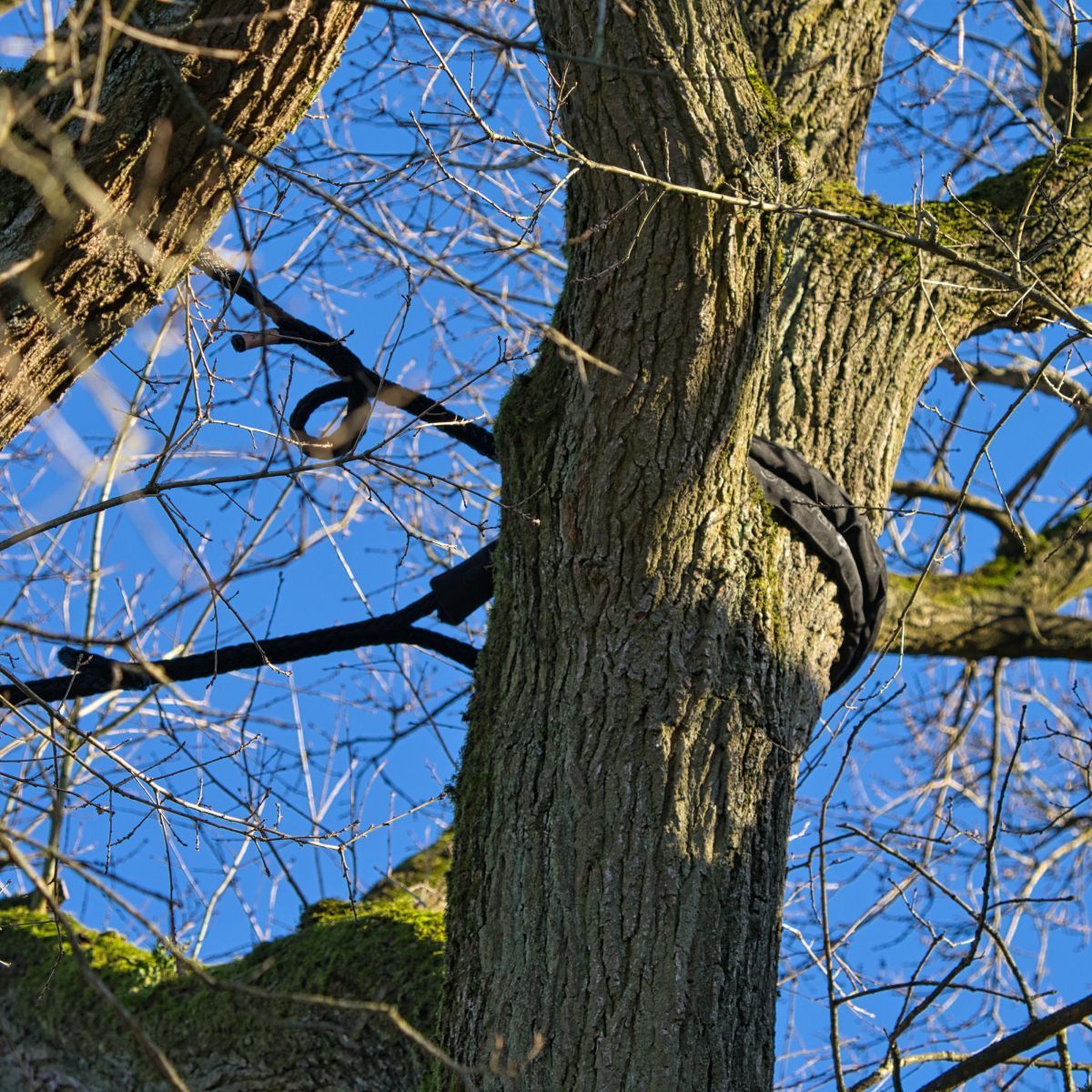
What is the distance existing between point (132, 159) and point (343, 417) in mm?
844

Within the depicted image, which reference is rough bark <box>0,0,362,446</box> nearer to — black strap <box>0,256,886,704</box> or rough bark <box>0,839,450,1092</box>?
black strap <box>0,256,886,704</box>

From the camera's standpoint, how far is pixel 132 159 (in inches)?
82.6

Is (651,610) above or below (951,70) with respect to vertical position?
below

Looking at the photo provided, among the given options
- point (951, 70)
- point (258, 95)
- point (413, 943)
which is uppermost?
point (951, 70)

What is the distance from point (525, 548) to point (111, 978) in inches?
67.7

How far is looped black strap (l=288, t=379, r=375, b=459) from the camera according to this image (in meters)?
2.72

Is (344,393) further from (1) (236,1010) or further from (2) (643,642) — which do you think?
(1) (236,1010)

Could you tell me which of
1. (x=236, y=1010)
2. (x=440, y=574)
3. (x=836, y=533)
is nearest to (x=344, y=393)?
(x=440, y=574)

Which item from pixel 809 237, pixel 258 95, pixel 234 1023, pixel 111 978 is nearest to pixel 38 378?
pixel 258 95

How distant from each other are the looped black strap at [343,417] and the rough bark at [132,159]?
0.58 meters

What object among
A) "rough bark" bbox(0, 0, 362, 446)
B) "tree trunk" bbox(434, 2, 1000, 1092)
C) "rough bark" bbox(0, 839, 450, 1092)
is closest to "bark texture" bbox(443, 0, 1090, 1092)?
"tree trunk" bbox(434, 2, 1000, 1092)

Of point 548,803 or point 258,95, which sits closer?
point 258,95

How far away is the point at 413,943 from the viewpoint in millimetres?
2867

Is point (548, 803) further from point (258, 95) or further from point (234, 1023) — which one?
point (258, 95)
